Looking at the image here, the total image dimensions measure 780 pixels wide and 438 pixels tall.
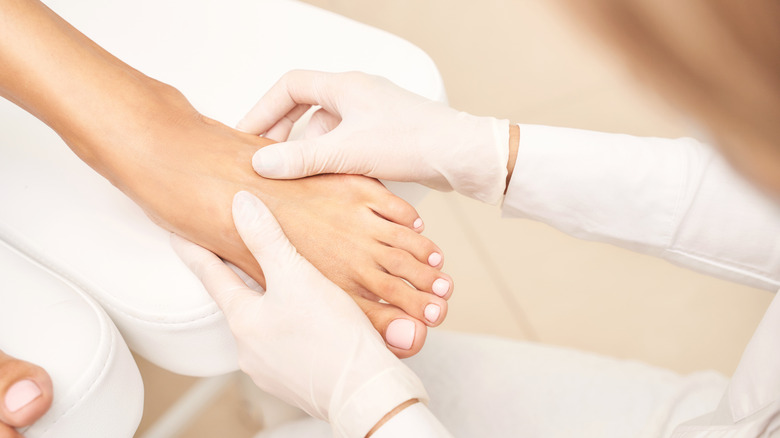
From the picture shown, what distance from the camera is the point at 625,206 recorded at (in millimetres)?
821

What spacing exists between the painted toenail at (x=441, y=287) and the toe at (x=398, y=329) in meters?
0.05

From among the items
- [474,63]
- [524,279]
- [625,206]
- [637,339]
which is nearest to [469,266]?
[524,279]

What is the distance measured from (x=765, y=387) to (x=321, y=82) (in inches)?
23.6

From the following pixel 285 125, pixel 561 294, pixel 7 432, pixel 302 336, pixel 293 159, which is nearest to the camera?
pixel 7 432

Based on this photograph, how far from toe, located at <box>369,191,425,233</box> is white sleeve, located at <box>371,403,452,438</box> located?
267 millimetres

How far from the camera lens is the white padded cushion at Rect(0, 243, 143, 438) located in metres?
0.64

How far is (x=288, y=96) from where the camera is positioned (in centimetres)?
83

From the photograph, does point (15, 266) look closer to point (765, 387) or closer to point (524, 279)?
point (765, 387)

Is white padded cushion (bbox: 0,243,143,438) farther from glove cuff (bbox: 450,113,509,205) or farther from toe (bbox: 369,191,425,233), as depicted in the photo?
glove cuff (bbox: 450,113,509,205)

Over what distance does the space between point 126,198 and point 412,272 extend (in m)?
0.38

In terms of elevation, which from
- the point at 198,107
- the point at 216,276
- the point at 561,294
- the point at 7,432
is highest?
the point at 198,107

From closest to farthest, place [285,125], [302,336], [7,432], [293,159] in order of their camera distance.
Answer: [7,432] → [302,336] → [293,159] → [285,125]

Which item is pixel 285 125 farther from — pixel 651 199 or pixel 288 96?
pixel 651 199

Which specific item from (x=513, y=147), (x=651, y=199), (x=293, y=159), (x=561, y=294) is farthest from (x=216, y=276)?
(x=561, y=294)
